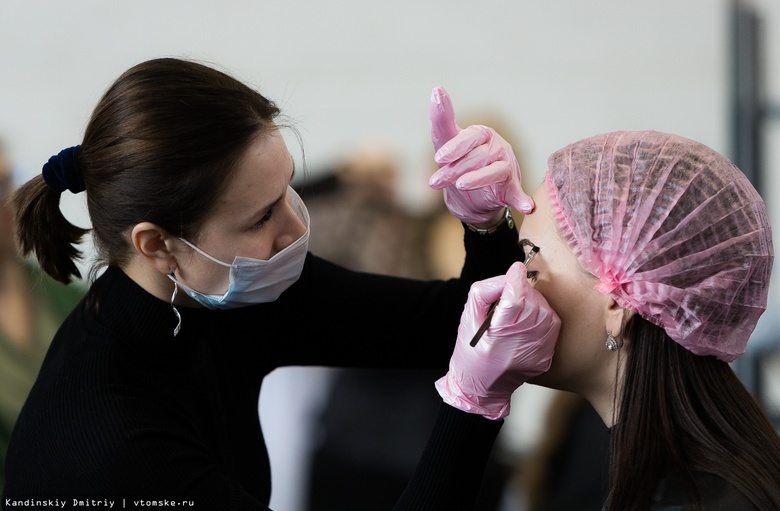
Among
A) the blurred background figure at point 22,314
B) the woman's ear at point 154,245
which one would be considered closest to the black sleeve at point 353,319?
the woman's ear at point 154,245

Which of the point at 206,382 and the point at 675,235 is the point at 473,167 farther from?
the point at 206,382

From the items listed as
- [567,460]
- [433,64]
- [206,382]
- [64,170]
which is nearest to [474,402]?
[206,382]

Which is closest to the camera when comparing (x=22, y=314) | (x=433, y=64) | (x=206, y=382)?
Result: (x=206, y=382)

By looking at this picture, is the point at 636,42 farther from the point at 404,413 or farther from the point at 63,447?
the point at 63,447

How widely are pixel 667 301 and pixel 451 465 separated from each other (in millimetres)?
353

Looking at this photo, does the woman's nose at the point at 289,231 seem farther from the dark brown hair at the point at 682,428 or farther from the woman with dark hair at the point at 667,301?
the dark brown hair at the point at 682,428

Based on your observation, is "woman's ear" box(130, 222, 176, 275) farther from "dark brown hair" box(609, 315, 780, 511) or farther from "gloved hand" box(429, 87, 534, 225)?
"dark brown hair" box(609, 315, 780, 511)

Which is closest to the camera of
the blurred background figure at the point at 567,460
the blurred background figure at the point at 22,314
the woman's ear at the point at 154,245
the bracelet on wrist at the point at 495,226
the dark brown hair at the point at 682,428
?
the dark brown hair at the point at 682,428

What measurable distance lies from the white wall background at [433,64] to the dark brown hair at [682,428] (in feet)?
6.71

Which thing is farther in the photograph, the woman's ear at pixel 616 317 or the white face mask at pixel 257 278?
the white face mask at pixel 257 278

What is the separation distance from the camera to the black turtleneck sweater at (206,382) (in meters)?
1.07

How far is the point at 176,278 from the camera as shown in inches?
46.5

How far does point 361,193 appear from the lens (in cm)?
270

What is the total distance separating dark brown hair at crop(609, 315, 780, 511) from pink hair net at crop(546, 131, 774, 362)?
0.04 metres
